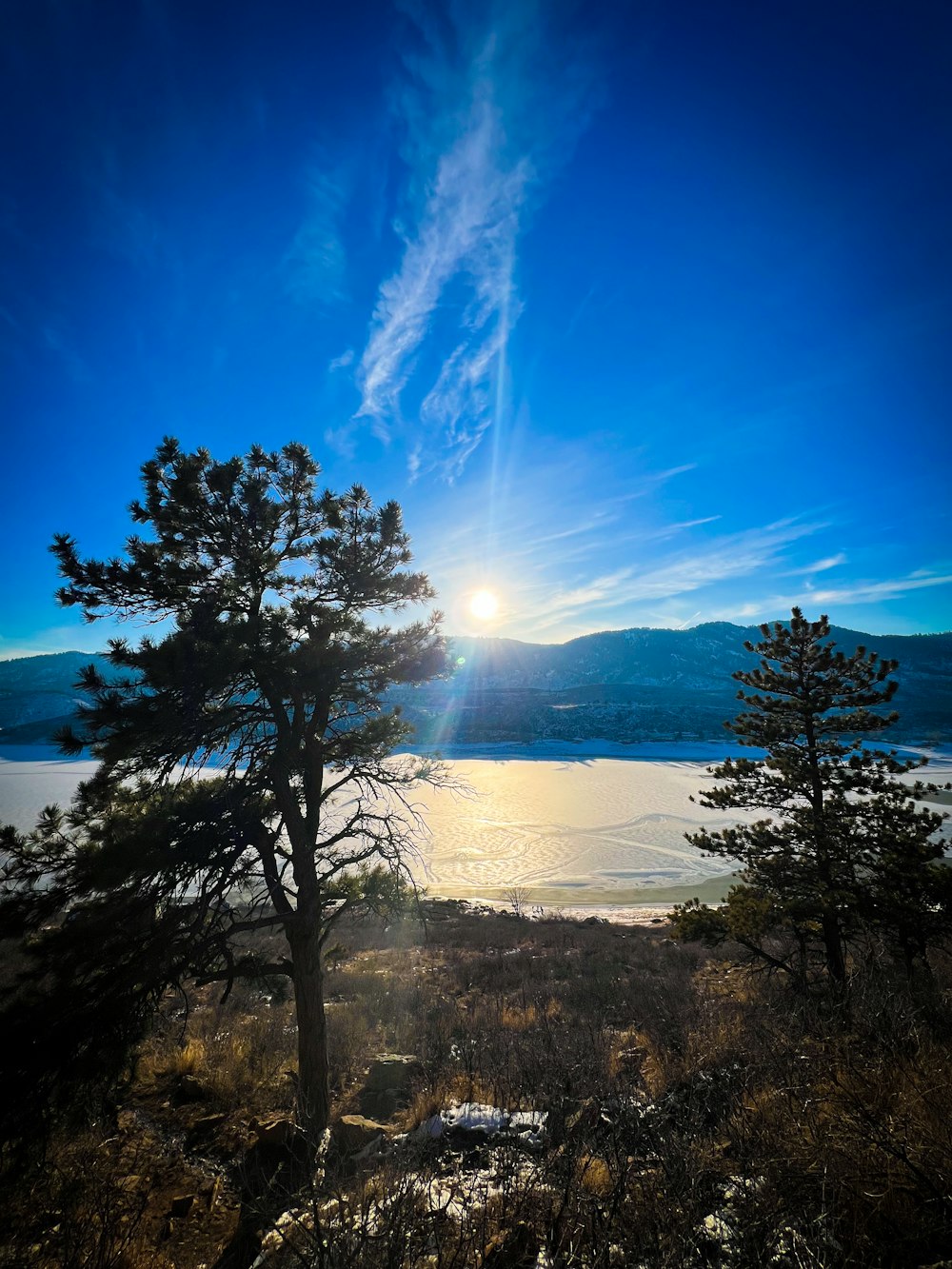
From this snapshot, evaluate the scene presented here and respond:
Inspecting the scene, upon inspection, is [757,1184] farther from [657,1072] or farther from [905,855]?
[905,855]

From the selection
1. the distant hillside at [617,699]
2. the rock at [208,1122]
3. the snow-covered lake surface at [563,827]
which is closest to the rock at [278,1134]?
the rock at [208,1122]

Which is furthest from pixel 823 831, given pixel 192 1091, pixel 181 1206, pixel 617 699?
pixel 617 699

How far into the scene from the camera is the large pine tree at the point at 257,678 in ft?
17.1

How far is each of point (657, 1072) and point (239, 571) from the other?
340 inches

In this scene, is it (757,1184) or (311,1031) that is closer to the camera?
(757,1184)

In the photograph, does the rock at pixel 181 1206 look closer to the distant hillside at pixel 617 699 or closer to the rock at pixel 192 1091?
the rock at pixel 192 1091

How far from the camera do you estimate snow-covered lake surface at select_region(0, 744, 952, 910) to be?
2545 centimetres

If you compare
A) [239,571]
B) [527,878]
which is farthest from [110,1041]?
[527,878]

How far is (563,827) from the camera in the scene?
3494 cm

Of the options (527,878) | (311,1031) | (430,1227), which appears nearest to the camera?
(430,1227)

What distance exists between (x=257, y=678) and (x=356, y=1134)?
5.31m

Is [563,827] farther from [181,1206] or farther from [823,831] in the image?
[181,1206]

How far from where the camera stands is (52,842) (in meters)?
5.12

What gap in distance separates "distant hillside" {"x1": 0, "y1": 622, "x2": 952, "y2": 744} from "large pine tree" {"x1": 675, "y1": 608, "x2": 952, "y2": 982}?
2658 centimetres
